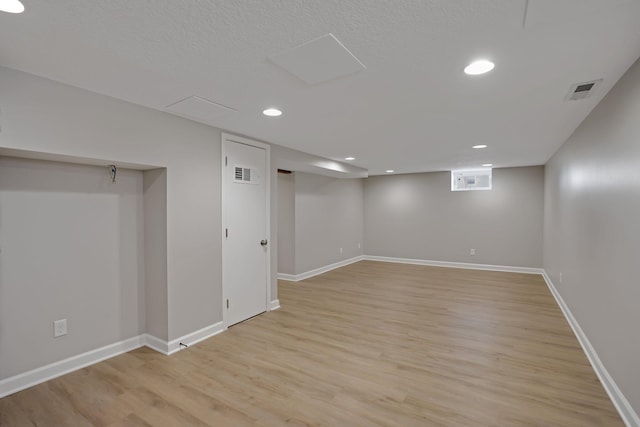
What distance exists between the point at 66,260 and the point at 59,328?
1.86ft

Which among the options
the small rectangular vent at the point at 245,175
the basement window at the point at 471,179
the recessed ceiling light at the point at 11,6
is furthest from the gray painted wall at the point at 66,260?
the basement window at the point at 471,179

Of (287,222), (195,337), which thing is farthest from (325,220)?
(195,337)

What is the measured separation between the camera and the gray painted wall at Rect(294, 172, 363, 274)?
6051 millimetres

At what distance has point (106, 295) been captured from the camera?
283 cm

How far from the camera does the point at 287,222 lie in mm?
5965

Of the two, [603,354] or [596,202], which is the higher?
[596,202]

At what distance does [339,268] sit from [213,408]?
520 centimetres

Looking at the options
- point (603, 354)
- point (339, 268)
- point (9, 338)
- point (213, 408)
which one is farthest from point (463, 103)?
point (339, 268)

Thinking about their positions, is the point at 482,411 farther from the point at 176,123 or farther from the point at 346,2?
the point at 176,123

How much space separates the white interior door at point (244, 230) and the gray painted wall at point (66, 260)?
0.89 m

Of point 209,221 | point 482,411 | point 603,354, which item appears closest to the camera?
point 482,411

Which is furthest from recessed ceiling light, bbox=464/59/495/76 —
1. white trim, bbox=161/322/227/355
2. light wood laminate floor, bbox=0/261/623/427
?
white trim, bbox=161/322/227/355

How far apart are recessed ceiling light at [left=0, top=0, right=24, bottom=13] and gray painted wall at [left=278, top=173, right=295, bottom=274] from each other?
4559 millimetres

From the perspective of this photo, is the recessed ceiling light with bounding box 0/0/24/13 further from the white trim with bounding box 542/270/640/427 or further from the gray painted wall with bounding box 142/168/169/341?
the white trim with bounding box 542/270/640/427
